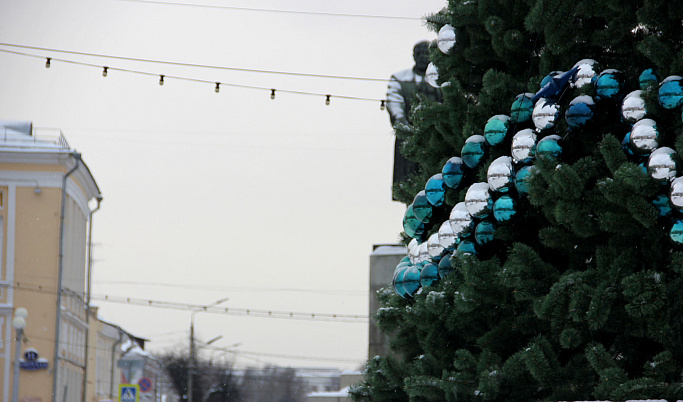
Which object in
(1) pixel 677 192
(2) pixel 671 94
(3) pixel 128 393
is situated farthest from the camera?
→ (3) pixel 128 393

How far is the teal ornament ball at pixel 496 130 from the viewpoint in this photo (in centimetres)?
455

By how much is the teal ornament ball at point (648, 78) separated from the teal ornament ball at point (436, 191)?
1.17 metres

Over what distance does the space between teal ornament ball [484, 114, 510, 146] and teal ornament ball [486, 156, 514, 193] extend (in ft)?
0.69

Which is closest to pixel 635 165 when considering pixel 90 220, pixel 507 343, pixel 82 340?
pixel 507 343

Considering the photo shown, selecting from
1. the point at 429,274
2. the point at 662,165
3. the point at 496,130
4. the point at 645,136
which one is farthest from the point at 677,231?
the point at 429,274

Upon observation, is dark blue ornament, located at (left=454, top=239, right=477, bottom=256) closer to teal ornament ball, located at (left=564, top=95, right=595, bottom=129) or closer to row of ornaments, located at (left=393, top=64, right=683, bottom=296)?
row of ornaments, located at (left=393, top=64, right=683, bottom=296)

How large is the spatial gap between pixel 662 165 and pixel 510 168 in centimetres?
78

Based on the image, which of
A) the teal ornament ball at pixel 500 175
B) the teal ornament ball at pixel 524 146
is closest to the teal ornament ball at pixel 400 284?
the teal ornament ball at pixel 500 175

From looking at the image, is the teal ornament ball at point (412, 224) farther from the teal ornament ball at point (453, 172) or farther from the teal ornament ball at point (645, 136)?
the teal ornament ball at point (645, 136)

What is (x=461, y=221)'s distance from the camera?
4.55 m

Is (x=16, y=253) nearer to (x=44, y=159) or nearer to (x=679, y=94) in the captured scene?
(x=44, y=159)

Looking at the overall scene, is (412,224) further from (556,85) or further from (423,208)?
(556,85)

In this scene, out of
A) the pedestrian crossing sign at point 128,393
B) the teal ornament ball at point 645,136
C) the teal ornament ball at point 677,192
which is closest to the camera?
the teal ornament ball at point 677,192

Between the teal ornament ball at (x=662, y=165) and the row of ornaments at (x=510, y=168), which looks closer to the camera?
the teal ornament ball at (x=662, y=165)
